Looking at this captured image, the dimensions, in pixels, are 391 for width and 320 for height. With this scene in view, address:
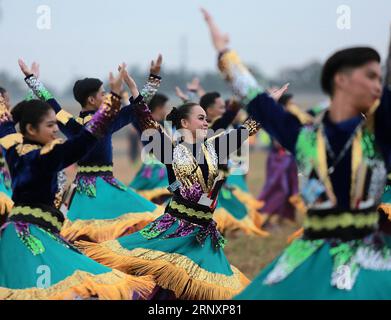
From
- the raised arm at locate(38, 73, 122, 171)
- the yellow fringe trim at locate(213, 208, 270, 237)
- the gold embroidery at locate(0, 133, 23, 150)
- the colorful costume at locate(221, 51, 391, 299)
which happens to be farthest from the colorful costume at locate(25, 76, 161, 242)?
the colorful costume at locate(221, 51, 391, 299)

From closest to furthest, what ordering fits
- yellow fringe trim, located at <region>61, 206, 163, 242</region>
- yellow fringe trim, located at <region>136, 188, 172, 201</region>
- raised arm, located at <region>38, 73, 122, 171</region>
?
1. raised arm, located at <region>38, 73, 122, 171</region>
2. yellow fringe trim, located at <region>61, 206, 163, 242</region>
3. yellow fringe trim, located at <region>136, 188, 172, 201</region>

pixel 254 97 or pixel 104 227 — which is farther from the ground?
pixel 254 97

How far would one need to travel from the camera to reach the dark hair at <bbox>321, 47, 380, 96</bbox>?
4129mm

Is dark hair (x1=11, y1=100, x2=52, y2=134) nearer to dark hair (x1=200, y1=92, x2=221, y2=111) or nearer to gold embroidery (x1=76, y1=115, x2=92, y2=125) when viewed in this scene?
gold embroidery (x1=76, y1=115, x2=92, y2=125)

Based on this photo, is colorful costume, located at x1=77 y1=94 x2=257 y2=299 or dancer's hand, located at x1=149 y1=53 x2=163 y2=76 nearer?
dancer's hand, located at x1=149 y1=53 x2=163 y2=76

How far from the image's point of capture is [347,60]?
163 inches

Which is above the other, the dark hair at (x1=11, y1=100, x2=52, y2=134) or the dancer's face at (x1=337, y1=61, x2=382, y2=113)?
the dancer's face at (x1=337, y1=61, x2=382, y2=113)

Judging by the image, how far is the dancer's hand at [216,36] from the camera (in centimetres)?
422

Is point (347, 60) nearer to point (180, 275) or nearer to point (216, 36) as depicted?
point (216, 36)

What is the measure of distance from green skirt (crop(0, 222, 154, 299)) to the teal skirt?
5.49ft

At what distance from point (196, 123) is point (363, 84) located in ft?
9.04

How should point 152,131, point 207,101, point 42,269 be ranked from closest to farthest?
point 42,269
point 152,131
point 207,101

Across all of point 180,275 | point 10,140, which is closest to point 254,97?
point 10,140

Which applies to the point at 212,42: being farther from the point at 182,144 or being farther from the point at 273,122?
the point at 182,144
